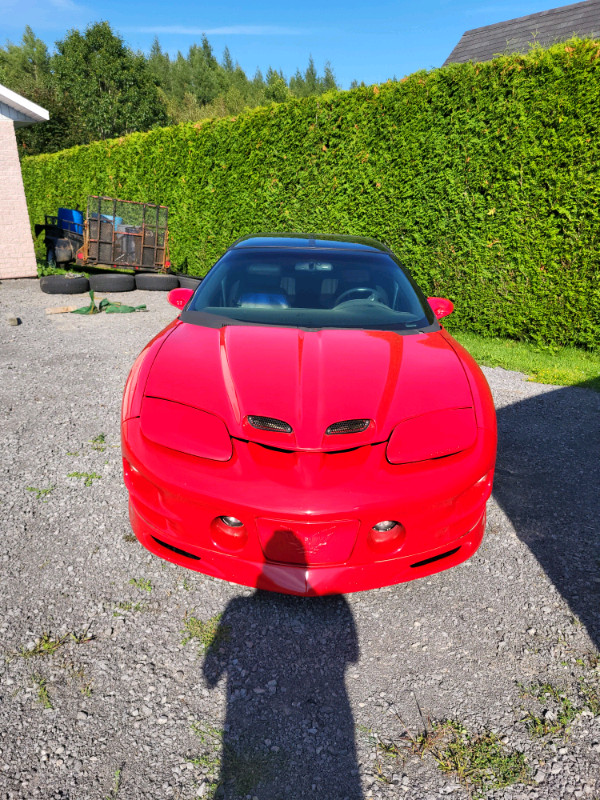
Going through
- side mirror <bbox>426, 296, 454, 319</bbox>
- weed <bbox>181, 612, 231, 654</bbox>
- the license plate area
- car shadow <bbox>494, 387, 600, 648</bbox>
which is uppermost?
side mirror <bbox>426, 296, 454, 319</bbox>

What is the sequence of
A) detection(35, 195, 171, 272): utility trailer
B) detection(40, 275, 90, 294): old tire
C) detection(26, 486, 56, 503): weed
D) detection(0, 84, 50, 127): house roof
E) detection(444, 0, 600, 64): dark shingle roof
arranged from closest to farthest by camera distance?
detection(26, 486, 56, 503): weed < detection(40, 275, 90, 294): old tire < detection(35, 195, 171, 272): utility trailer < detection(0, 84, 50, 127): house roof < detection(444, 0, 600, 64): dark shingle roof

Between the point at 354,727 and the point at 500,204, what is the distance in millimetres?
6997

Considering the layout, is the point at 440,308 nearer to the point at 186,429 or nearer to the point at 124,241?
the point at 186,429

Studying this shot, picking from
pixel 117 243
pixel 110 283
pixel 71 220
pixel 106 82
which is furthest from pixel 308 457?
pixel 106 82

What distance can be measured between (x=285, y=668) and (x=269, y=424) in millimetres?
973

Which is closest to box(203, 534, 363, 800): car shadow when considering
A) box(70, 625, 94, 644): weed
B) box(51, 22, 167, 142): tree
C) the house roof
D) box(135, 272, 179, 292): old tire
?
box(70, 625, 94, 644): weed

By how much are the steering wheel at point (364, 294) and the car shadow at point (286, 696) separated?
1.84 metres

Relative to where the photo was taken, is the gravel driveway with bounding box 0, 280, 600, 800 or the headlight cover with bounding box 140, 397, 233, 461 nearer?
the gravel driveway with bounding box 0, 280, 600, 800

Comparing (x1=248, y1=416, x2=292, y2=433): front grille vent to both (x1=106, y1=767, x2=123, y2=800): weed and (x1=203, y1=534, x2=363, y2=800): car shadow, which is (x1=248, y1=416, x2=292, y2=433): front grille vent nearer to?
(x1=203, y1=534, x2=363, y2=800): car shadow

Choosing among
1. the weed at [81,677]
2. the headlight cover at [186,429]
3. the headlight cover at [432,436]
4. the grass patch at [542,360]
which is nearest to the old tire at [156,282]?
the grass patch at [542,360]

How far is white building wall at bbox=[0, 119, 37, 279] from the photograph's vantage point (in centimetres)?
1241

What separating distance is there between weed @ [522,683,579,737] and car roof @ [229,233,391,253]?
9.35 feet

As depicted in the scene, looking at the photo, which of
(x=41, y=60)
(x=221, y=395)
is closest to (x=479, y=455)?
(x=221, y=395)

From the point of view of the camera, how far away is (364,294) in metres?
3.39
